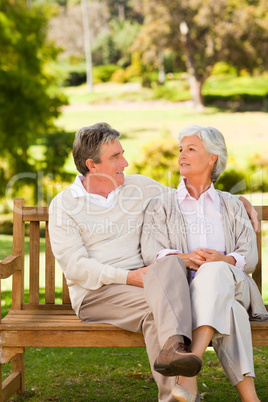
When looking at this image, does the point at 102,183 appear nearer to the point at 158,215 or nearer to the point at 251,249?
the point at 158,215

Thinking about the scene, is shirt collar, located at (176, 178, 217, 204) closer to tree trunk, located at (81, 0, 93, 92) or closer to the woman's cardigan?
the woman's cardigan

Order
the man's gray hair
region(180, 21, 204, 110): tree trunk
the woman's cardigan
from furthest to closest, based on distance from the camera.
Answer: region(180, 21, 204, 110): tree trunk, the man's gray hair, the woman's cardigan

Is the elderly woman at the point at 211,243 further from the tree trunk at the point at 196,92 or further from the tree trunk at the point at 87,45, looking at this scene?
the tree trunk at the point at 87,45

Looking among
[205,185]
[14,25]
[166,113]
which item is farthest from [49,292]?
[166,113]

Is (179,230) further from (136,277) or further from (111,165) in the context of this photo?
(111,165)

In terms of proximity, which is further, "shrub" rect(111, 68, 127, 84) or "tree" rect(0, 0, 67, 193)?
"shrub" rect(111, 68, 127, 84)

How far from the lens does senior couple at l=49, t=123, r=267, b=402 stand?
8.92ft

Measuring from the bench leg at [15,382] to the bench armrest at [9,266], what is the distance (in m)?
0.60

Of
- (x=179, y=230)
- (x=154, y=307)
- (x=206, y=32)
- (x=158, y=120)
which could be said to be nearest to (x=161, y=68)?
(x=206, y=32)

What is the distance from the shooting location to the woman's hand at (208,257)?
305 centimetres

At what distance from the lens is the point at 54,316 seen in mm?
3285

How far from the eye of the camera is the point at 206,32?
30938 mm

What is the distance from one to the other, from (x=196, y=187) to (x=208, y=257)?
0.56 meters

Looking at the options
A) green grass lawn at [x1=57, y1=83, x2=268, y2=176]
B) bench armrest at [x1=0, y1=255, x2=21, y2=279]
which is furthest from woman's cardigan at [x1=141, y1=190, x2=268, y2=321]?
green grass lawn at [x1=57, y1=83, x2=268, y2=176]
